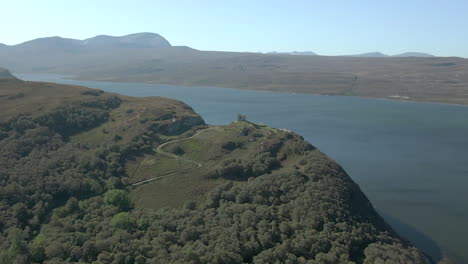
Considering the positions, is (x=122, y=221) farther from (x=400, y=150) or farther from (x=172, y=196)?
(x=400, y=150)

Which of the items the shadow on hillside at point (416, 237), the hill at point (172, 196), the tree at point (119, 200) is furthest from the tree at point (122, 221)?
the shadow on hillside at point (416, 237)

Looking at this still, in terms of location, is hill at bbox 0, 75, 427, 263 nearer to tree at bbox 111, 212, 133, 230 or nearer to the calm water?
tree at bbox 111, 212, 133, 230

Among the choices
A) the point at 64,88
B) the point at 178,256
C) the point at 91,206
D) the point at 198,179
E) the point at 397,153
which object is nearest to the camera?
the point at 178,256

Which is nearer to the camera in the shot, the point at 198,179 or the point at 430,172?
the point at 198,179

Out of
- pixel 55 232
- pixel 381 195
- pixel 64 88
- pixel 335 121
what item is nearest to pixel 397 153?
pixel 381 195

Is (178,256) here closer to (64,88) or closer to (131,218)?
(131,218)

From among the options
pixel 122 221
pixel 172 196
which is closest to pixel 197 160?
pixel 172 196

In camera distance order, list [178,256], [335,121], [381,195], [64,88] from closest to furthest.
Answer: [178,256] < [381,195] < [64,88] < [335,121]

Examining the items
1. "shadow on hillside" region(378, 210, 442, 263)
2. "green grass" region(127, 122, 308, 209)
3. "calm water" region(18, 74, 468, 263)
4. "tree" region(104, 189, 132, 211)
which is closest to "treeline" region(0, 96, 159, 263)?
"tree" region(104, 189, 132, 211)
